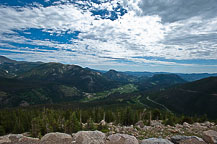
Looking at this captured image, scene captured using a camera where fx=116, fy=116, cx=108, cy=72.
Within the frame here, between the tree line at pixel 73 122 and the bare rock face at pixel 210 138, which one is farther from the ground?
the bare rock face at pixel 210 138

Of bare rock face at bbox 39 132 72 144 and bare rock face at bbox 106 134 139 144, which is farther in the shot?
bare rock face at bbox 39 132 72 144

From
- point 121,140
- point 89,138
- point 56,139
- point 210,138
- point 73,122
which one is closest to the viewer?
point 121,140

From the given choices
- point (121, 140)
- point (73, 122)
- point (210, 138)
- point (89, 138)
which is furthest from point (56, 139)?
point (210, 138)

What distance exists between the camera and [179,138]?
48.3 ft

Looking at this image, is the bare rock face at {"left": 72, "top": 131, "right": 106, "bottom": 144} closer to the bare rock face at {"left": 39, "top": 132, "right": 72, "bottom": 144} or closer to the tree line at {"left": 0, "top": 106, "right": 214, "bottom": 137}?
the bare rock face at {"left": 39, "top": 132, "right": 72, "bottom": 144}

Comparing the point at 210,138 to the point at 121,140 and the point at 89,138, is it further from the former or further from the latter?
the point at 89,138

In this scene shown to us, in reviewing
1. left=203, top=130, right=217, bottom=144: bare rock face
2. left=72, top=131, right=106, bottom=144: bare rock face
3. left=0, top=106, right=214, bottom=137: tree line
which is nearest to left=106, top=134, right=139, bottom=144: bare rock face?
left=72, top=131, right=106, bottom=144: bare rock face

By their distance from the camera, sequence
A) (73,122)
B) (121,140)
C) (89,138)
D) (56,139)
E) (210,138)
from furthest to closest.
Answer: (73,122) → (210,138) → (56,139) → (89,138) → (121,140)

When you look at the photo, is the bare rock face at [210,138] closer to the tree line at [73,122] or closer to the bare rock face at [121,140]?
the bare rock face at [121,140]

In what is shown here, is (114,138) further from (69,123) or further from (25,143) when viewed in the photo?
(69,123)

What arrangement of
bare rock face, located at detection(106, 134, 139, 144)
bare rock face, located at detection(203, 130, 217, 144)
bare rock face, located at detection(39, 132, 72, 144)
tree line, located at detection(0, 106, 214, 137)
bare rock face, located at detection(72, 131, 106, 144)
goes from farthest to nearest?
tree line, located at detection(0, 106, 214, 137) < bare rock face, located at detection(203, 130, 217, 144) < bare rock face, located at detection(39, 132, 72, 144) < bare rock face, located at detection(72, 131, 106, 144) < bare rock face, located at detection(106, 134, 139, 144)

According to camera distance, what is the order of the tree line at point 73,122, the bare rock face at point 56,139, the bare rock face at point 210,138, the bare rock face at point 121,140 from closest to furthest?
the bare rock face at point 121,140, the bare rock face at point 56,139, the bare rock face at point 210,138, the tree line at point 73,122

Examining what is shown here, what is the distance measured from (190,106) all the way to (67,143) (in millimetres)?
222814

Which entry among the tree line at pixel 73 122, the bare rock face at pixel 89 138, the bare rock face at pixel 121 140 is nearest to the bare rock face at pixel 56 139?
the bare rock face at pixel 89 138
